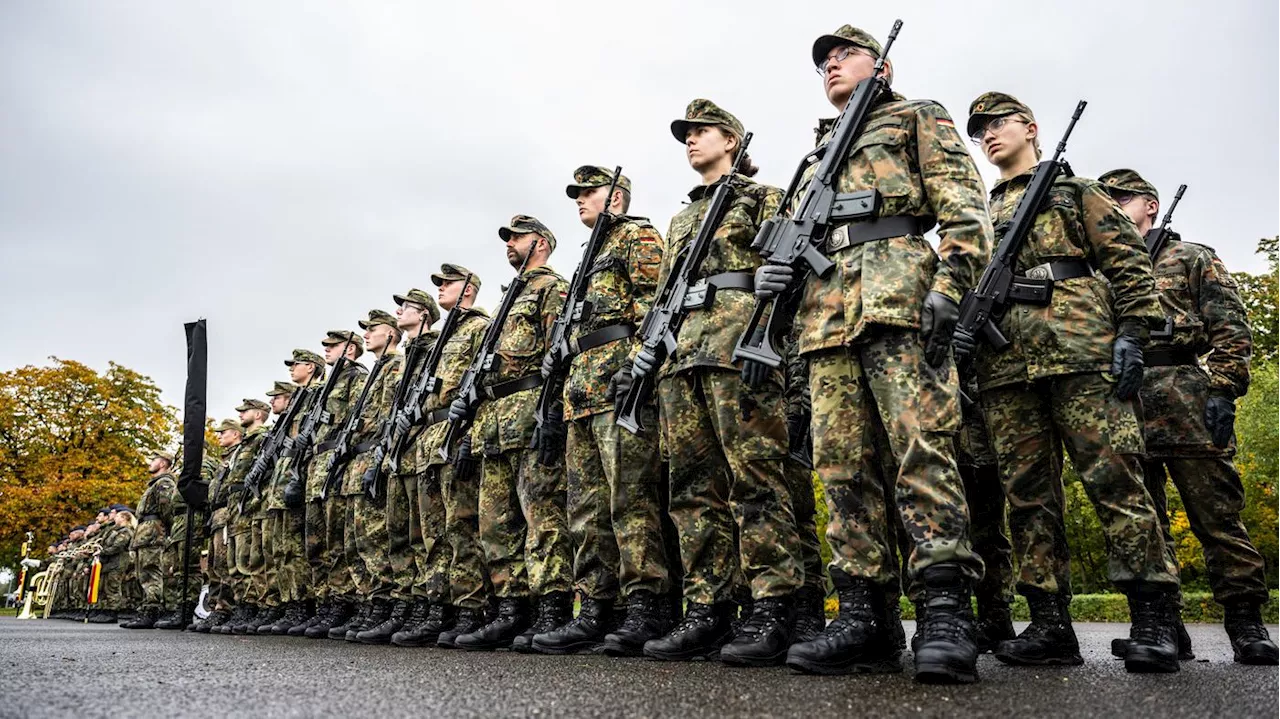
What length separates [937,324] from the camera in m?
3.54

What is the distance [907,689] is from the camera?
9.61 feet

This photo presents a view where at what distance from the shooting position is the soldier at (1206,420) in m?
4.64

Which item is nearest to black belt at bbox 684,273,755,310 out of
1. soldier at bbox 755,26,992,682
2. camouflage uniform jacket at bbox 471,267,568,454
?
soldier at bbox 755,26,992,682

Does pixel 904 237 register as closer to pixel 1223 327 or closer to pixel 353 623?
pixel 1223 327

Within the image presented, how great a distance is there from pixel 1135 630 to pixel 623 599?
2633mm

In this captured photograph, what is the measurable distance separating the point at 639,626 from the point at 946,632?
6.57 ft

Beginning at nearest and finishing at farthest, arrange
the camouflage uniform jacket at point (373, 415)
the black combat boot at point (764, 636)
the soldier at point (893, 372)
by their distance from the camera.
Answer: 1. the soldier at point (893, 372)
2. the black combat boot at point (764, 636)
3. the camouflage uniform jacket at point (373, 415)

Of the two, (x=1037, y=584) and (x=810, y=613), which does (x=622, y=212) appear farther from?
(x=1037, y=584)

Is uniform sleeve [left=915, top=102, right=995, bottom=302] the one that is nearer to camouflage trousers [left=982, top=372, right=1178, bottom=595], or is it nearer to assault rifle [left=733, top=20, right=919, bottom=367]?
assault rifle [left=733, top=20, right=919, bottom=367]

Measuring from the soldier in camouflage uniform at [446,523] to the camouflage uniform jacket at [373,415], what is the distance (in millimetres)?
929

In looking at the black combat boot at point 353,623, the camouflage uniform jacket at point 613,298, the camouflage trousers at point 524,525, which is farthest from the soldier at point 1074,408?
the black combat boot at point 353,623

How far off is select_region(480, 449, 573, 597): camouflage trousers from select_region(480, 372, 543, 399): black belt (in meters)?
0.43

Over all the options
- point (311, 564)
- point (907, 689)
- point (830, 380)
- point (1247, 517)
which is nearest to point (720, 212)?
point (830, 380)

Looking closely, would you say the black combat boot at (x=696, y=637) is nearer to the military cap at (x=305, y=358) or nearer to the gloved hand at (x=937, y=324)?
the gloved hand at (x=937, y=324)
